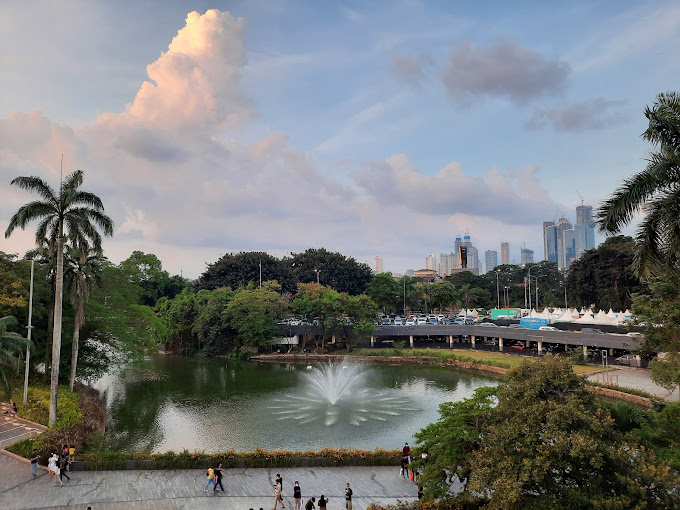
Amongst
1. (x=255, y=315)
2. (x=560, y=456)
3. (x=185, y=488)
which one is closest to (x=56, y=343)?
(x=185, y=488)

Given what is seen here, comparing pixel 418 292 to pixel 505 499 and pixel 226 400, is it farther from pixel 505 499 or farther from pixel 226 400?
pixel 505 499

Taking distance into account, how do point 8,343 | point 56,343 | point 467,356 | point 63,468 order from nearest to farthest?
point 63,468, point 56,343, point 8,343, point 467,356

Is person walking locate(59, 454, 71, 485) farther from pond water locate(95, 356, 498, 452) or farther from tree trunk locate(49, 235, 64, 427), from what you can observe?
pond water locate(95, 356, 498, 452)

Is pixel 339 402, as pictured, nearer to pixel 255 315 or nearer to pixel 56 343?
pixel 56 343

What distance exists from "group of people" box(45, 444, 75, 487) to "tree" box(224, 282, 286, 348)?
125ft

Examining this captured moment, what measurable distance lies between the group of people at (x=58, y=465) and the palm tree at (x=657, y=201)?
21532 mm

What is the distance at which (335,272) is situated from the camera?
89.1 m

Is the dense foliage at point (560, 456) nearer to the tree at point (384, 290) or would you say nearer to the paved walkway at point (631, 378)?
the paved walkway at point (631, 378)

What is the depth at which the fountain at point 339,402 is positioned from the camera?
100 feet

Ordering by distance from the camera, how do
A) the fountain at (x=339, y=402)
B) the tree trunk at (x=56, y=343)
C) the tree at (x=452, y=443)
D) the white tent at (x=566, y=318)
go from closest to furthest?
the tree at (x=452, y=443)
the tree trunk at (x=56, y=343)
the fountain at (x=339, y=402)
the white tent at (x=566, y=318)

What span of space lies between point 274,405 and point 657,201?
2795cm

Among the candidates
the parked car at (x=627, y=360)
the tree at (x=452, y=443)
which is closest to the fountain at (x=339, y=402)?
the tree at (x=452, y=443)

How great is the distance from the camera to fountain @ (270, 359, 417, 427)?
30583 millimetres

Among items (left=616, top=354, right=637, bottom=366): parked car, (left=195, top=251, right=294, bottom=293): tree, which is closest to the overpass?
(left=616, top=354, right=637, bottom=366): parked car
